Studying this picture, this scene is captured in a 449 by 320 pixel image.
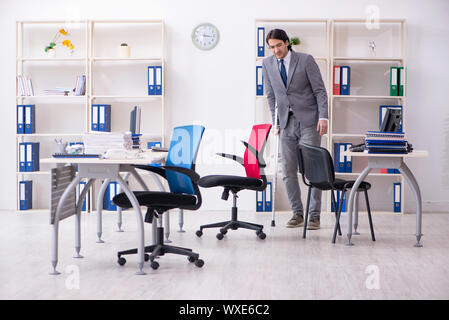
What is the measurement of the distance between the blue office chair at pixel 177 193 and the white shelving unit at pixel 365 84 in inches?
107

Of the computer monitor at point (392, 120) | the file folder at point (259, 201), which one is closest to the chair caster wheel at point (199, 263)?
the computer monitor at point (392, 120)

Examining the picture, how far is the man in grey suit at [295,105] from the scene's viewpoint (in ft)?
14.7

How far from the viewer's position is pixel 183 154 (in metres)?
3.30

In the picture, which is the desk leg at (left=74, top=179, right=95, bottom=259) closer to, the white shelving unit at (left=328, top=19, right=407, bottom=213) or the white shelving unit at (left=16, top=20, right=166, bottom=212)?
the white shelving unit at (left=16, top=20, right=166, bottom=212)

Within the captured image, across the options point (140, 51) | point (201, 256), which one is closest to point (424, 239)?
point (201, 256)

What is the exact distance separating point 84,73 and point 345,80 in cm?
280

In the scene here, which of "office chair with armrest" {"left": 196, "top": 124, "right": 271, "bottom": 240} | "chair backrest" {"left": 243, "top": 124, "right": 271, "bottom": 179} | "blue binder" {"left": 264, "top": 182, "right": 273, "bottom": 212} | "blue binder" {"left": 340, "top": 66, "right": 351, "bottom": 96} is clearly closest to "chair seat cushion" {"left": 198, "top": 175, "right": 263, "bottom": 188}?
"office chair with armrest" {"left": 196, "top": 124, "right": 271, "bottom": 240}

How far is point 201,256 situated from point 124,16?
10.7 feet

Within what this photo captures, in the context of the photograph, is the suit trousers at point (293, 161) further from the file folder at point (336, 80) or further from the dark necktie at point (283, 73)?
the file folder at point (336, 80)

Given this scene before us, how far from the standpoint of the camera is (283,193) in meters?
5.80

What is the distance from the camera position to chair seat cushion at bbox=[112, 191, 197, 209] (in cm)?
306

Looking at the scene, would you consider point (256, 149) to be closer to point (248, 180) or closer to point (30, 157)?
point (248, 180)

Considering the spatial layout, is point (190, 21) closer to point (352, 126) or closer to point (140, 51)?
point (140, 51)
